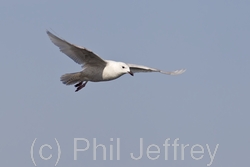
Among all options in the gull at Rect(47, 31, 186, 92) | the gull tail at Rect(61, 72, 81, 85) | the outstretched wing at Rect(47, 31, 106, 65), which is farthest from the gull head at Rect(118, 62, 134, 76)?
the gull tail at Rect(61, 72, 81, 85)

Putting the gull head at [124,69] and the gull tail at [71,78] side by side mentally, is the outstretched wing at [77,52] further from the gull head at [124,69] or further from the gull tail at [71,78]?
the gull tail at [71,78]

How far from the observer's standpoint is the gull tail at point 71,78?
21875mm

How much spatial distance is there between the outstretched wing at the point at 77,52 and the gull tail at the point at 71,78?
60cm

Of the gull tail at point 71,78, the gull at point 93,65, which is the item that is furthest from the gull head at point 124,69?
the gull tail at point 71,78

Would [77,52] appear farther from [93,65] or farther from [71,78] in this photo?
[71,78]

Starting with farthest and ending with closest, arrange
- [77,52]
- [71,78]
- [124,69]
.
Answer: [71,78], [124,69], [77,52]

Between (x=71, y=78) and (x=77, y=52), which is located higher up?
(x=77, y=52)

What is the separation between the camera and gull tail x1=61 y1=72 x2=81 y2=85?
2188 cm

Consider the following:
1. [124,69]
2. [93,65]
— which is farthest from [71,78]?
[124,69]

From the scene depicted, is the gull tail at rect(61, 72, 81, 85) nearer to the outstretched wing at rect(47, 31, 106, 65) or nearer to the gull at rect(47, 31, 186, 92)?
the gull at rect(47, 31, 186, 92)

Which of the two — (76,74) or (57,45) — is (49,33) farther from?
(76,74)

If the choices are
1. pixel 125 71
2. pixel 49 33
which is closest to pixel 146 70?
pixel 125 71

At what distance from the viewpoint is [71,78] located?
2205 cm

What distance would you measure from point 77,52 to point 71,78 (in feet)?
3.99
